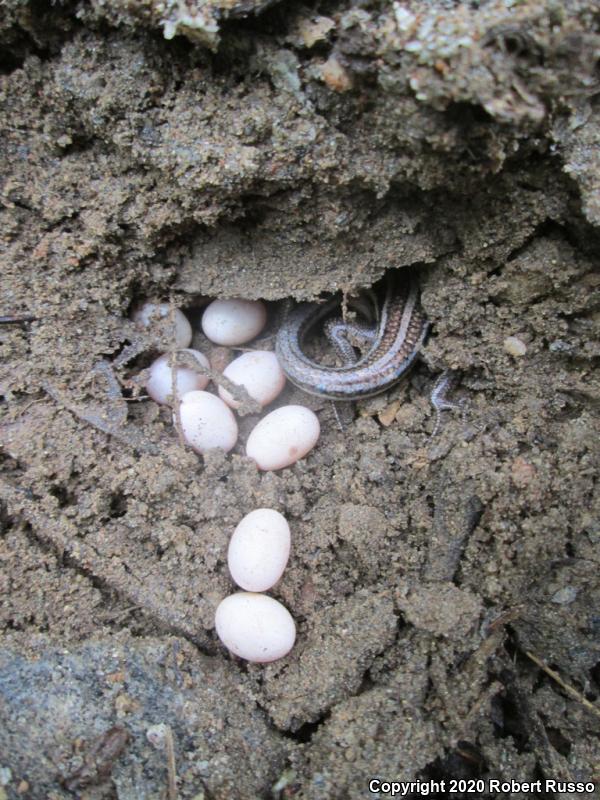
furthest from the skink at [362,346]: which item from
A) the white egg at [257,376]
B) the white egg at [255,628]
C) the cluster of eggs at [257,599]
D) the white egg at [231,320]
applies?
the white egg at [255,628]

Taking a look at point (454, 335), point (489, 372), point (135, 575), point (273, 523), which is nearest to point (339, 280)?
point (454, 335)

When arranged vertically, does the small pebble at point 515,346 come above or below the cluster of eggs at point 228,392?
above

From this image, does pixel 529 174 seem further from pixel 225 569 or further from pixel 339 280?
Answer: pixel 225 569

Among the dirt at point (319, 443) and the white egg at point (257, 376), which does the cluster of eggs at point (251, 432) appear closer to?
the white egg at point (257, 376)

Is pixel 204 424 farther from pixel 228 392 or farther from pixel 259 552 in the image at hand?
pixel 259 552

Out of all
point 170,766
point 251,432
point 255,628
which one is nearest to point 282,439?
point 251,432

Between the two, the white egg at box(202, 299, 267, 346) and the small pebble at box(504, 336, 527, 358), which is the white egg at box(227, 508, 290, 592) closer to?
the white egg at box(202, 299, 267, 346)
